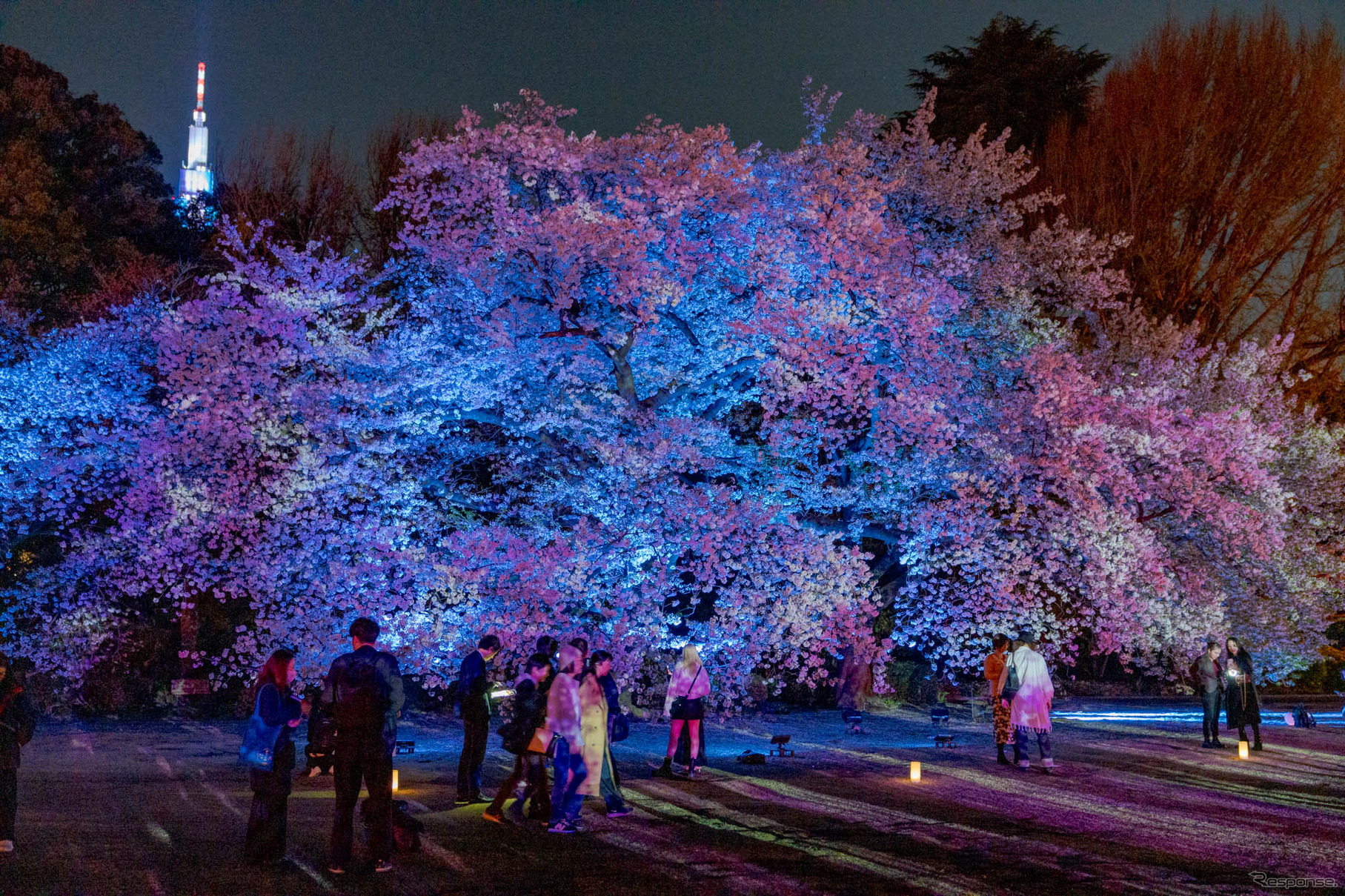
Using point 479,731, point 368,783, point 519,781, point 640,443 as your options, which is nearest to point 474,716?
point 479,731

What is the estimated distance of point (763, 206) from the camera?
17297mm

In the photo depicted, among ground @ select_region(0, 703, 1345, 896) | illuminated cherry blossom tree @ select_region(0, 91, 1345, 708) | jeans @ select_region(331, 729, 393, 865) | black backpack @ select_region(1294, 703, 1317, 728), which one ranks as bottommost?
ground @ select_region(0, 703, 1345, 896)

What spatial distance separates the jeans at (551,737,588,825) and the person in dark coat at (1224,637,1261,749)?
32.2 feet

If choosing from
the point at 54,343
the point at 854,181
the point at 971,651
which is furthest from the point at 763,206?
the point at 54,343

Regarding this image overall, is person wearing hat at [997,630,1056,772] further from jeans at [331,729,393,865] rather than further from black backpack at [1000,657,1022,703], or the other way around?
jeans at [331,729,393,865]

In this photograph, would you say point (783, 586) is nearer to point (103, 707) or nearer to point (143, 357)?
point (143, 357)

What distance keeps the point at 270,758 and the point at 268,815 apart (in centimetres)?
37

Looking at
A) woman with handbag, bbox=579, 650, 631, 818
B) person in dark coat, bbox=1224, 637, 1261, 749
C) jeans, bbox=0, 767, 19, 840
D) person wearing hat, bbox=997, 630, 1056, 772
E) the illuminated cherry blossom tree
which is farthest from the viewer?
the illuminated cherry blossom tree

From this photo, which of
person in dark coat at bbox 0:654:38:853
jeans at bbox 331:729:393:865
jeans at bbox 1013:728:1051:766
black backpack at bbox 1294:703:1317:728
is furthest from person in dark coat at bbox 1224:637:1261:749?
person in dark coat at bbox 0:654:38:853

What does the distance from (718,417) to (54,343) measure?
1137 cm

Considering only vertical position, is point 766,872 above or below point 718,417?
below

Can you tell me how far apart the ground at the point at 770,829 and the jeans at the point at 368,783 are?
254 millimetres

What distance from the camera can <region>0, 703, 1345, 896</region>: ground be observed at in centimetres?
694

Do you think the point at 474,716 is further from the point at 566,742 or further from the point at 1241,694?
the point at 1241,694
